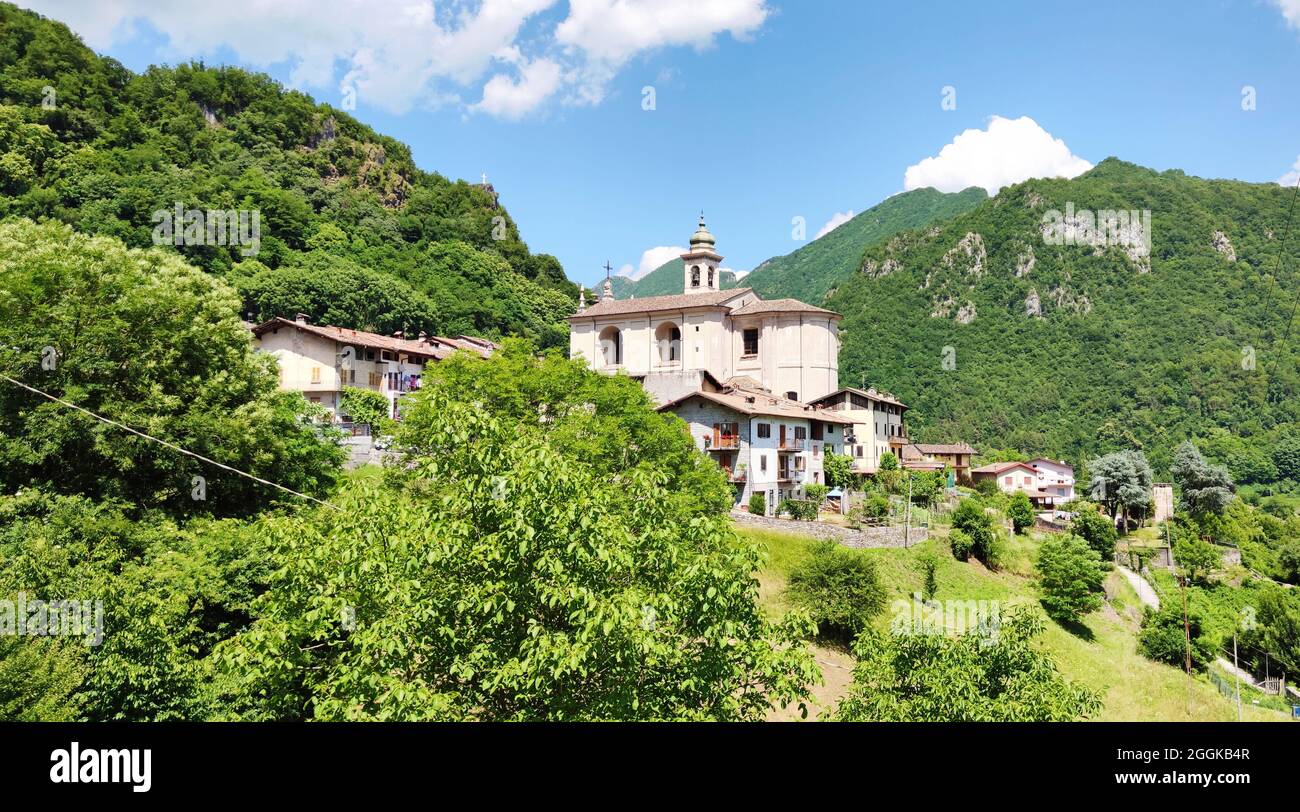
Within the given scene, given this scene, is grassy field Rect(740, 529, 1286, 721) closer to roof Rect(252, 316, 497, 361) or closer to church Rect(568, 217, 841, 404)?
roof Rect(252, 316, 497, 361)

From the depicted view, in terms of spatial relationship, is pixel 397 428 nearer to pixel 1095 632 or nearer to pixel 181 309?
pixel 181 309

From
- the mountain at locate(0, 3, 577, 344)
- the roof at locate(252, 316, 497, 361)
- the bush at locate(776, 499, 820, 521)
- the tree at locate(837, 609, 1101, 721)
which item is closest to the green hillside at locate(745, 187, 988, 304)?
the mountain at locate(0, 3, 577, 344)

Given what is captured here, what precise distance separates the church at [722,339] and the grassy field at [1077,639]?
856 inches

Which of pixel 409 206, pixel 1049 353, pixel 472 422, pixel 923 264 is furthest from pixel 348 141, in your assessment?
pixel 472 422

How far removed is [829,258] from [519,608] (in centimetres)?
18139

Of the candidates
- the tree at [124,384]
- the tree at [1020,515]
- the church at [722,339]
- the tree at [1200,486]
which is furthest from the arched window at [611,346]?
the tree at [1200,486]

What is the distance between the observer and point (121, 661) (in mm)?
15172

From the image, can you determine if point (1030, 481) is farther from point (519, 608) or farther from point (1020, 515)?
point (519, 608)

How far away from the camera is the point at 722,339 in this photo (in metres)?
63.0

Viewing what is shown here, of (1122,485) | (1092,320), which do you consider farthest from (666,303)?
(1092,320)

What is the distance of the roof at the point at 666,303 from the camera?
63406 millimetres

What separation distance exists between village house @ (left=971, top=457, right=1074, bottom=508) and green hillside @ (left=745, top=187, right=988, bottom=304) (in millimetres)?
81544

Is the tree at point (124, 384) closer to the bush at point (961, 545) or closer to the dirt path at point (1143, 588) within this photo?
the bush at point (961, 545)

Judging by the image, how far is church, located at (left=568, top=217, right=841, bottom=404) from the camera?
2411 inches
